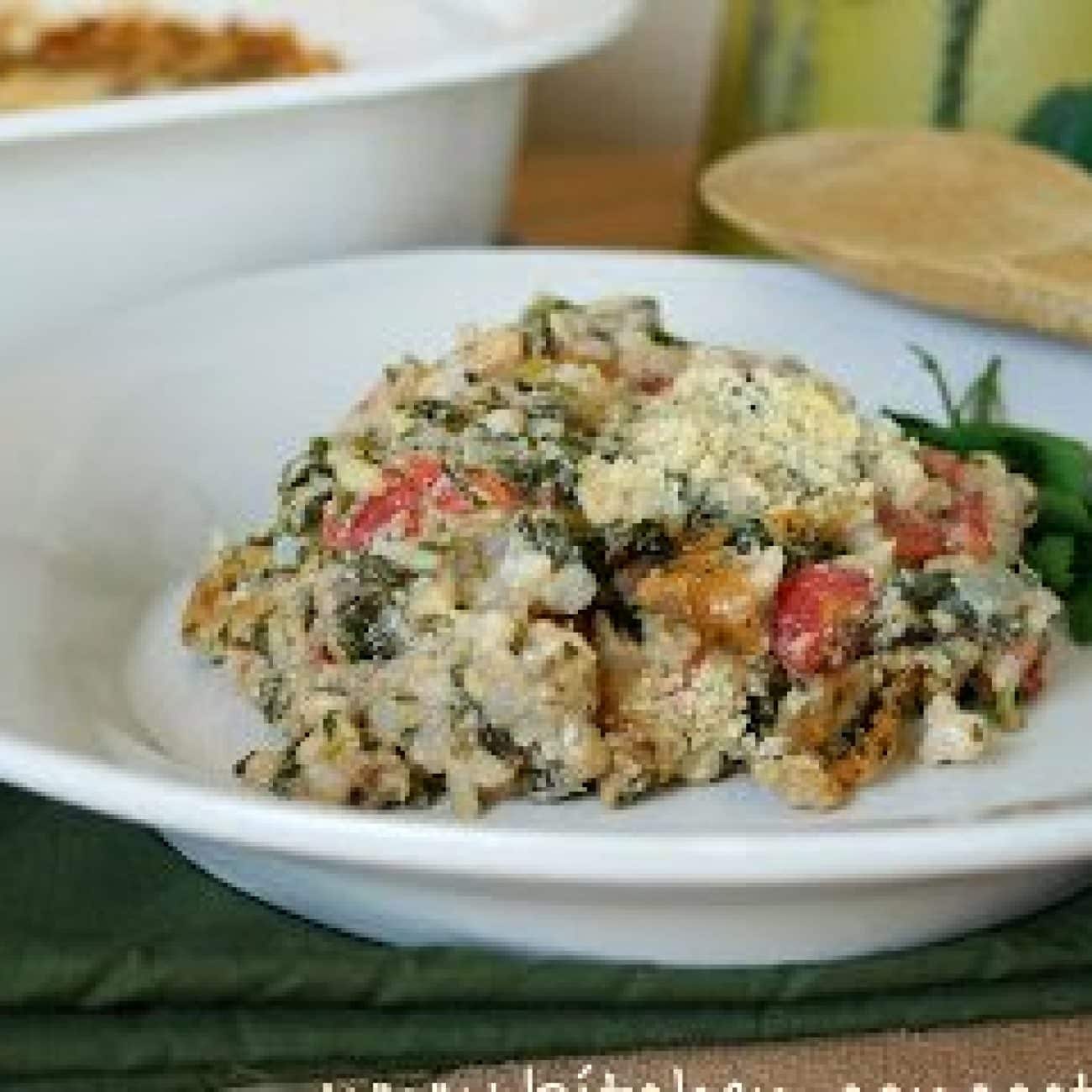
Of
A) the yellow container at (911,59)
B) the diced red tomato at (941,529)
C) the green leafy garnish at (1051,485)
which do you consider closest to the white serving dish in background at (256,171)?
the yellow container at (911,59)

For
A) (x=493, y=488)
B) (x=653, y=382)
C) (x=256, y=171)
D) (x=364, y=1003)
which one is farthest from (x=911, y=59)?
(x=364, y=1003)

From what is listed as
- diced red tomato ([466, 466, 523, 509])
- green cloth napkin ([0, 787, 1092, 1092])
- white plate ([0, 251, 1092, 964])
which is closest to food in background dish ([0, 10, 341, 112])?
white plate ([0, 251, 1092, 964])

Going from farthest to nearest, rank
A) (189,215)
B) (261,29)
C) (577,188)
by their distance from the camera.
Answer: (577,188)
(261,29)
(189,215)

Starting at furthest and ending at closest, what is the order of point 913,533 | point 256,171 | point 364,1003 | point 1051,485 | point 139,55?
point 139,55, point 256,171, point 1051,485, point 913,533, point 364,1003

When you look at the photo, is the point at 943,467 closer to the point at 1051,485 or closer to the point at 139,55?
the point at 1051,485

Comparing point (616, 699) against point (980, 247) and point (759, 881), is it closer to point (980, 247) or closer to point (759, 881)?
point (759, 881)

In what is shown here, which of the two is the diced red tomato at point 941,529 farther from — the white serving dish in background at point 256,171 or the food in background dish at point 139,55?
the food in background dish at point 139,55

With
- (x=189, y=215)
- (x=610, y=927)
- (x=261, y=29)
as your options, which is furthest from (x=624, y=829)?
(x=261, y=29)
